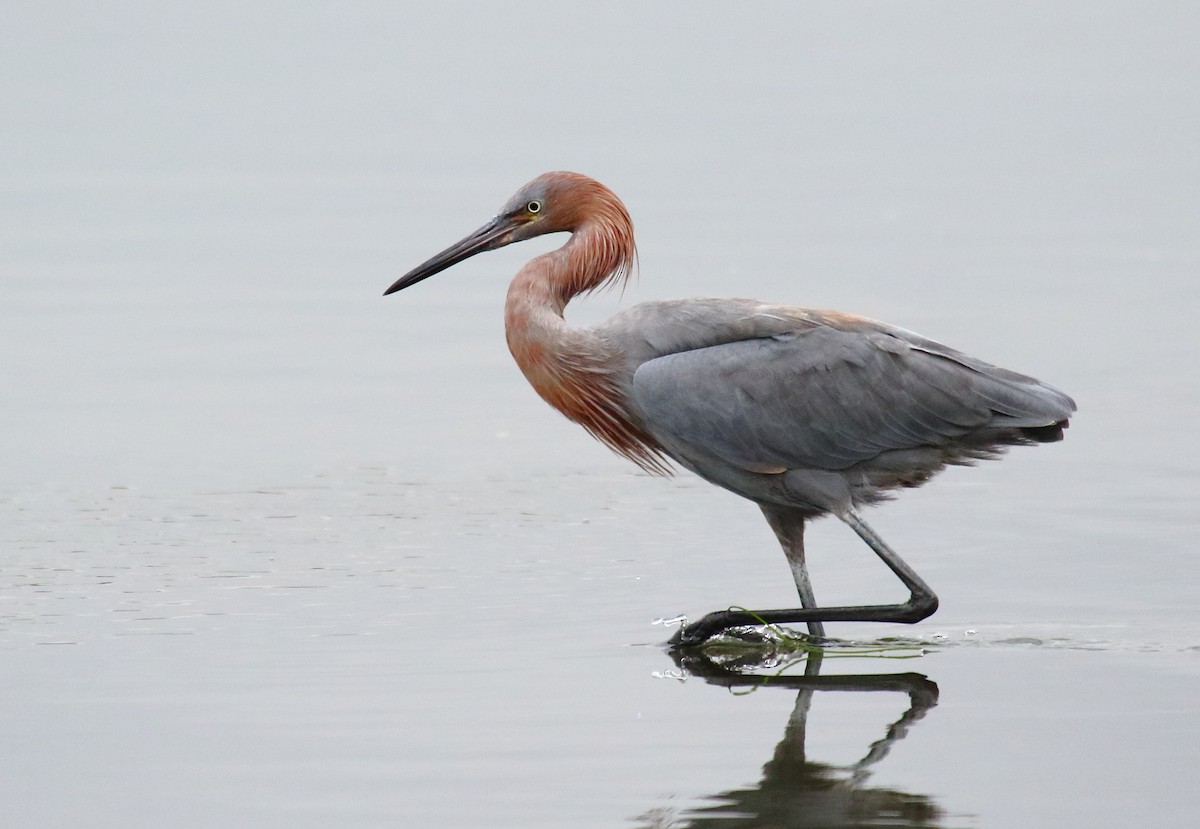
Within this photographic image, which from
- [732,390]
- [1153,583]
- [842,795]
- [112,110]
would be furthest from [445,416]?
[112,110]

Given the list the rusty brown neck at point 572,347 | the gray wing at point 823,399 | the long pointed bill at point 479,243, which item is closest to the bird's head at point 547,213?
the long pointed bill at point 479,243

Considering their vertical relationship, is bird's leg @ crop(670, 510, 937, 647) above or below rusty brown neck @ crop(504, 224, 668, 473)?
below

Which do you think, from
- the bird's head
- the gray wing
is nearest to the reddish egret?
the gray wing

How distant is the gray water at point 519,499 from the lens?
6.21 meters

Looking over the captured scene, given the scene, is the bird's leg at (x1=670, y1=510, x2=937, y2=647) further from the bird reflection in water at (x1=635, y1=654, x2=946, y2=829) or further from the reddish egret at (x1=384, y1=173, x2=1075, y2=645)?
the bird reflection in water at (x1=635, y1=654, x2=946, y2=829)

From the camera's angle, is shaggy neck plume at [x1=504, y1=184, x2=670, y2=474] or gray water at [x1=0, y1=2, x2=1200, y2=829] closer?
gray water at [x1=0, y1=2, x2=1200, y2=829]

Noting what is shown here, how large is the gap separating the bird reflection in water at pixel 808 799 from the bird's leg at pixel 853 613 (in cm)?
71

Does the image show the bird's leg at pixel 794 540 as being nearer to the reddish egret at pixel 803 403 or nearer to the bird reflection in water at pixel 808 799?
the reddish egret at pixel 803 403

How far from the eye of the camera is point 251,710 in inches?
263

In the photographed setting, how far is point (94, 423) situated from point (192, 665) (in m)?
4.11

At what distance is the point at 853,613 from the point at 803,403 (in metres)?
0.85

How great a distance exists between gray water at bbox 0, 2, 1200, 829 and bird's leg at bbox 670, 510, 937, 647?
179mm

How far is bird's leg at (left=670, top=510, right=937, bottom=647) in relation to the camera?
7488 millimetres

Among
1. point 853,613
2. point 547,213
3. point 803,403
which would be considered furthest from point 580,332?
point 853,613
